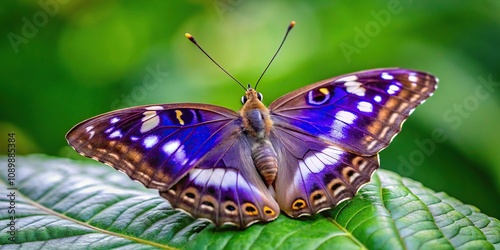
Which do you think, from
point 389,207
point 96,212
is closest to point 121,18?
point 96,212

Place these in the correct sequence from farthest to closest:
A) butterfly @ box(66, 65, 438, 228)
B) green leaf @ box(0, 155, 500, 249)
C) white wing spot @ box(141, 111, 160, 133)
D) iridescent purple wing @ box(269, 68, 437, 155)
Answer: iridescent purple wing @ box(269, 68, 437, 155) → white wing spot @ box(141, 111, 160, 133) → butterfly @ box(66, 65, 438, 228) → green leaf @ box(0, 155, 500, 249)

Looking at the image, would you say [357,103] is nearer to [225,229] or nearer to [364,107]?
[364,107]

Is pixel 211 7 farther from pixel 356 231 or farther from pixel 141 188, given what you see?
pixel 356 231

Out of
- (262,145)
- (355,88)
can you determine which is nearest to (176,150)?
(262,145)

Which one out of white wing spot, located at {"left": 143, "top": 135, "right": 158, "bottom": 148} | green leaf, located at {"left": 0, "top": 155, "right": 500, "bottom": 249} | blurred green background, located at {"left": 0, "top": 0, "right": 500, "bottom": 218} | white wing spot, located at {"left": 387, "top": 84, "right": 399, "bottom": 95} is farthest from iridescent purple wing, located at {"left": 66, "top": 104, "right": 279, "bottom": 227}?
blurred green background, located at {"left": 0, "top": 0, "right": 500, "bottom": 218}

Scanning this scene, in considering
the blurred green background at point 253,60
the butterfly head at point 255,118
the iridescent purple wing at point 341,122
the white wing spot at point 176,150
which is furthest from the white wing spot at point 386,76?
the blurred green background at point 253,60

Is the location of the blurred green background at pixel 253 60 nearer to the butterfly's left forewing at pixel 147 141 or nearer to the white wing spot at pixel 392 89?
the white wing spot at pixel 392 89

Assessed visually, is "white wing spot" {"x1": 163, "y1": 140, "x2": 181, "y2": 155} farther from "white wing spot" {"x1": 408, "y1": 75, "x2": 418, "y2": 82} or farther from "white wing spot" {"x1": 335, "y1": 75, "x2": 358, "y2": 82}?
"white wing spot" {"x1": 408, "y1": 75, "x2": 418, "y2": 82}
